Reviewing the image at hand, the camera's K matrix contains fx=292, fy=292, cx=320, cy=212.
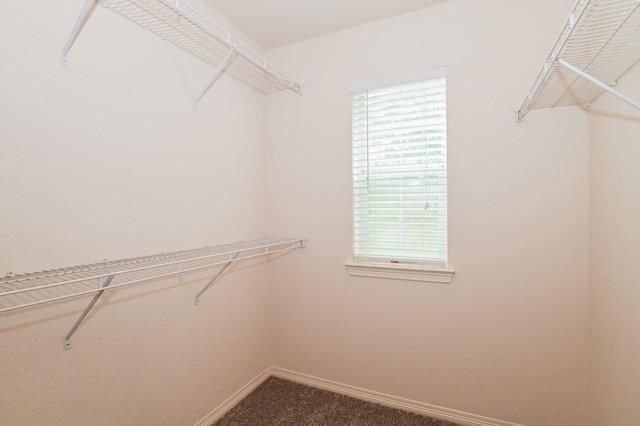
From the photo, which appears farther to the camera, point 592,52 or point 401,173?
point 401,173

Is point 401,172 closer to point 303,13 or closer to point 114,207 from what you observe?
point 303,13

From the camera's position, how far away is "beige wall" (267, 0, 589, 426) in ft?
5.00

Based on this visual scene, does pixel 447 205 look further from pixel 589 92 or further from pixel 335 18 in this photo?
pixel 335 18

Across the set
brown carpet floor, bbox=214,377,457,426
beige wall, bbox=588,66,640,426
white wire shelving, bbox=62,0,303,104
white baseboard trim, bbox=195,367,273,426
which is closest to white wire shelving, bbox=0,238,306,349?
white wire shelving, bbox=62,0,303,104

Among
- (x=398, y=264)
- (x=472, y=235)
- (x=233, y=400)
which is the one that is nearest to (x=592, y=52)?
(x=472, y=235)

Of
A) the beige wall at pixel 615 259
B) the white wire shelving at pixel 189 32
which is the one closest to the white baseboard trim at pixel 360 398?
the beige wall at pixel 615 259

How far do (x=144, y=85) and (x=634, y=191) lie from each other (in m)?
2.12

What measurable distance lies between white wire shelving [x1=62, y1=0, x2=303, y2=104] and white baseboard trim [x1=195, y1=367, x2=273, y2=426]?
184 centimetres

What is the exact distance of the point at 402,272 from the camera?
185 centimetres

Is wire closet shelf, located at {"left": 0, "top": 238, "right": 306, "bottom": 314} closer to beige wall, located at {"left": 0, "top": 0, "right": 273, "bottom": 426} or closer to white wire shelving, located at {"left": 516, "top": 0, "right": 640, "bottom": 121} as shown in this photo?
beige wall, located at {"left": 0, "top": 0, "right": 273, "bottom": 426}

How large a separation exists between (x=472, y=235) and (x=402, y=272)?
0.46 meters

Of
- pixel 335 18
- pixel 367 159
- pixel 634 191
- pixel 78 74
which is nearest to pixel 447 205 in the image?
pixel 367 159

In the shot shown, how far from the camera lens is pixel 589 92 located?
4.33 feet

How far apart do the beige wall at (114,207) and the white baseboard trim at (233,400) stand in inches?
1.7
